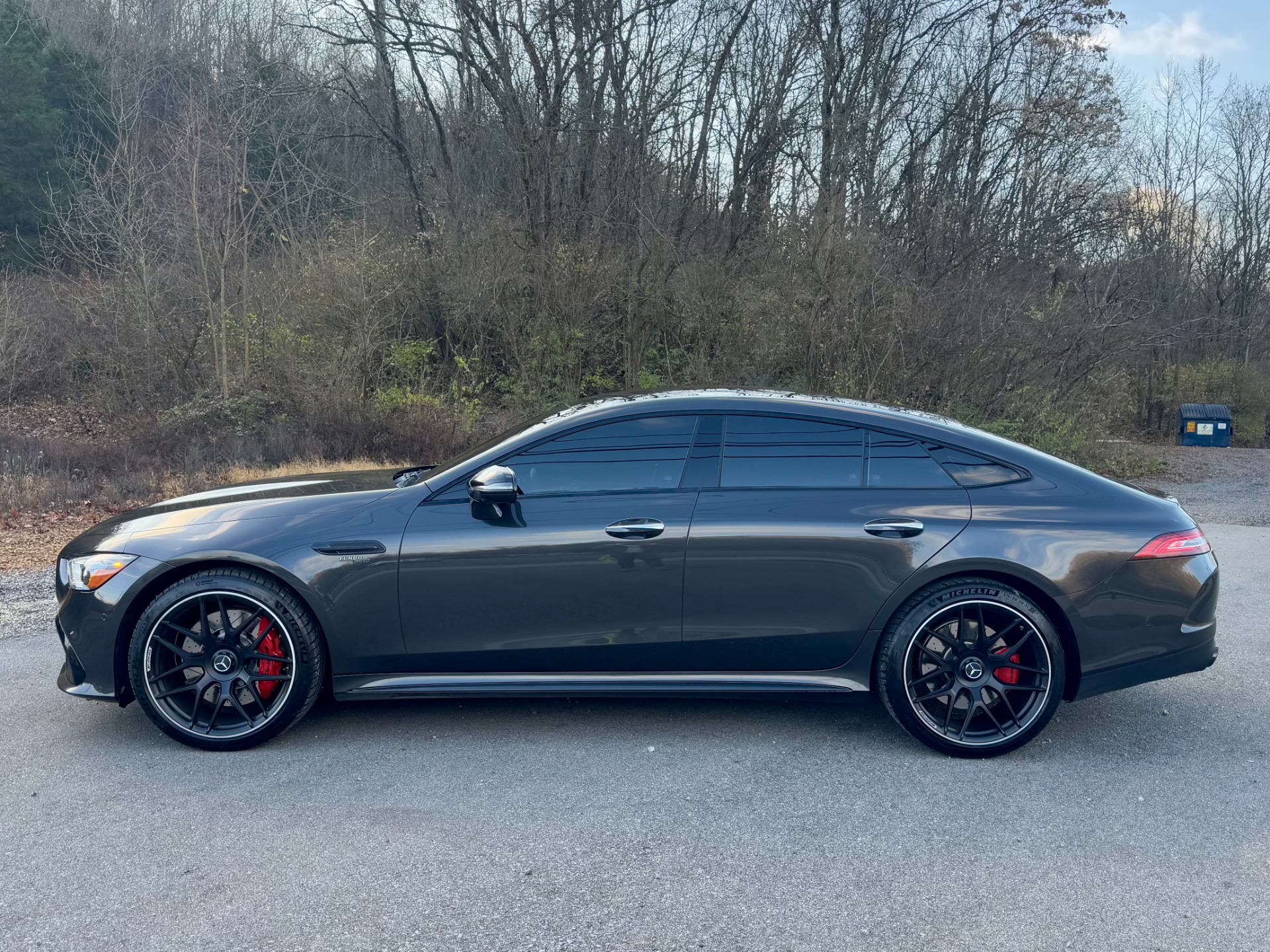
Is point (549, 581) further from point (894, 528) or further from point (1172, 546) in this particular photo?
point (1172, 546)

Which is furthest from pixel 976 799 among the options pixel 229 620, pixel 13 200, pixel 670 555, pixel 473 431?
pixel 13 200

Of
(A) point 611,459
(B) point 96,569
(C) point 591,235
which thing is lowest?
(B) point 96,569

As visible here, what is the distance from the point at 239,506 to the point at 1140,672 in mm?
4002

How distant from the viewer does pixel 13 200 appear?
2877cm

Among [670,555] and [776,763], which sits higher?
[670,555]

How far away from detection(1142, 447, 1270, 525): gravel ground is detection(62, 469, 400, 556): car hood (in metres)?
9.39

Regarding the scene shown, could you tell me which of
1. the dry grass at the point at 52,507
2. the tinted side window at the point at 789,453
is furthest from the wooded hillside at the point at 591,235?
the tinted side window at the point at 789,453

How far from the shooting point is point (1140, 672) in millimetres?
4262

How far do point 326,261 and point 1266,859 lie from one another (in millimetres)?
16338

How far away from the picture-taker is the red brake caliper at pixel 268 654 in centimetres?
422

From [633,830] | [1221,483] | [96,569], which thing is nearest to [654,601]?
[633,830]

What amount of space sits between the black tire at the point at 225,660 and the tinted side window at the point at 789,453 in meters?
1.94

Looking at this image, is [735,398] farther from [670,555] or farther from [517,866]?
[517,866]

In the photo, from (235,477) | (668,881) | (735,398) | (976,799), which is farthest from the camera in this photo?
(235,477)
